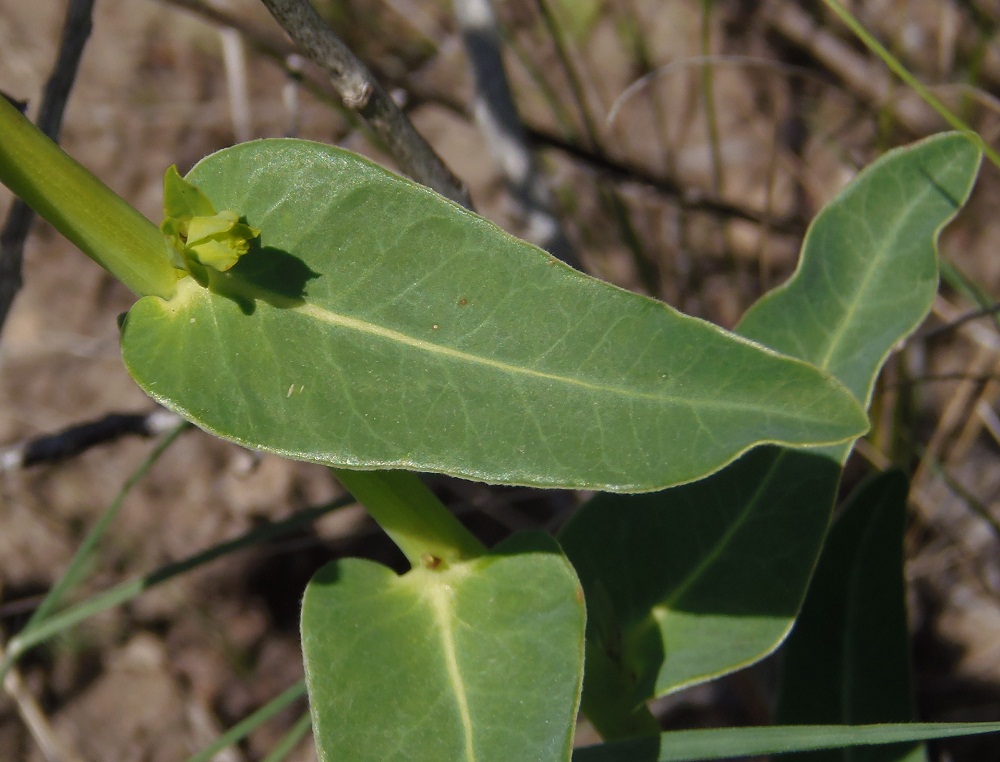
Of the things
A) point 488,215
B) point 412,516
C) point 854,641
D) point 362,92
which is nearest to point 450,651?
point 412,516

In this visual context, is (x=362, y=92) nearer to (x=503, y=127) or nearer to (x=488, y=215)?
(x=503, y=127)

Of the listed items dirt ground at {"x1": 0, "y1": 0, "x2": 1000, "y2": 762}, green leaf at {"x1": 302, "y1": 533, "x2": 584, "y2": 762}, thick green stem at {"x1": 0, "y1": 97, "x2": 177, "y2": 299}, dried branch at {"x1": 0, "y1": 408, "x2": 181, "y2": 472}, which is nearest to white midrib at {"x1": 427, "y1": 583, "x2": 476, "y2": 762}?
green leaf at {"x1": 302, "y1": 533, "x2": 584, "y2": 762}

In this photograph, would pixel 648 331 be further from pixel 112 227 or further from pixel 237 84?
pixel 237 84

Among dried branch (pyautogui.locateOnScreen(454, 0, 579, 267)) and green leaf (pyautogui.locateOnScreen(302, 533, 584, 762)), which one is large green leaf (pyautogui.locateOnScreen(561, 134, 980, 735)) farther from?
dried branch (pyautogui.locateOnScreen(454, 0, 579, 267))

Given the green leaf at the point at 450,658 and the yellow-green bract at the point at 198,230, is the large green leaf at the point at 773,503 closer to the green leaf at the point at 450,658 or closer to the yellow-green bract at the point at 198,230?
the green leaf at the point at 450,658

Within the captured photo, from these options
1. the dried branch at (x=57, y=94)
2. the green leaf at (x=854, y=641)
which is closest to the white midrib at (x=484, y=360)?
the dried branch at (x=57, y=94)

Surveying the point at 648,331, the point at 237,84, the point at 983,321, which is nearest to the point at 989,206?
the point at 983,321

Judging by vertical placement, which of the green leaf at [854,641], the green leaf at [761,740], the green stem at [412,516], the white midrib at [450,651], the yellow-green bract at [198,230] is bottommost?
the green leaf at [854,641]
